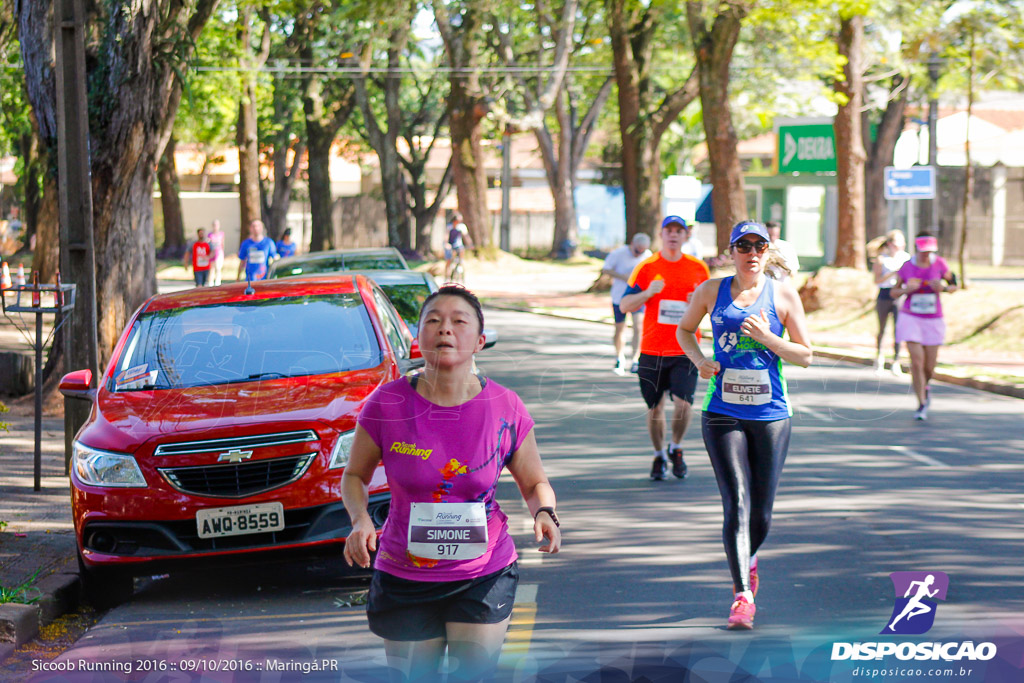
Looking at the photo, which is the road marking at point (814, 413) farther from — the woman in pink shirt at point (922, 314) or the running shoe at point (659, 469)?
the running shoe at point (659, 469)

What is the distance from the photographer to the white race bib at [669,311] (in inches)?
363

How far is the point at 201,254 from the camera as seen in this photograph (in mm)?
28047

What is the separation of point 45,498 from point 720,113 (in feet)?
65.2

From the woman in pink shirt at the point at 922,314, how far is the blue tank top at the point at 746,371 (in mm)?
6977

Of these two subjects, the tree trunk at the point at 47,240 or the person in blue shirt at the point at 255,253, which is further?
the person in blue shirt at the point at 255,253

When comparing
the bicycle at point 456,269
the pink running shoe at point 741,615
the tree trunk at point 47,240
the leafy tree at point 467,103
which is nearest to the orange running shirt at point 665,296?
the pink running shoe at point 741,615

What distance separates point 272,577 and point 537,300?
23.1m

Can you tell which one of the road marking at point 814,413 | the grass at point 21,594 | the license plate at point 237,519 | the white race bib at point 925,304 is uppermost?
the white race bib at point 925,304

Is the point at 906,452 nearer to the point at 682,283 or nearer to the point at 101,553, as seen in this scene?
the point at 682,283

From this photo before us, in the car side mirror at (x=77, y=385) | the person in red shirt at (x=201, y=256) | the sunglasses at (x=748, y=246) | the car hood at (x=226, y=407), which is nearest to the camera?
the sunglasses at (x=748, y=246)

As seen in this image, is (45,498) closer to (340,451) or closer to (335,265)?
(340,451)

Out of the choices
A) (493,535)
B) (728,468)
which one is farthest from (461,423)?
(728,468)

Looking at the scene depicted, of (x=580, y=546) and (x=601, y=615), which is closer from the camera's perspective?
(x=601, y=615)

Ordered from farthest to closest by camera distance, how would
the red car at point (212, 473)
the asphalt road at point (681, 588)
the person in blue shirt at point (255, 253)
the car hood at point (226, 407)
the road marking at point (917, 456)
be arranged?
the person in blue shirt at point (255, 253) → the road marking at point (917, 456) → the car hood at point (226, 407) → the red car at point (212, 473) → the asphalt road at point (681, 588)
